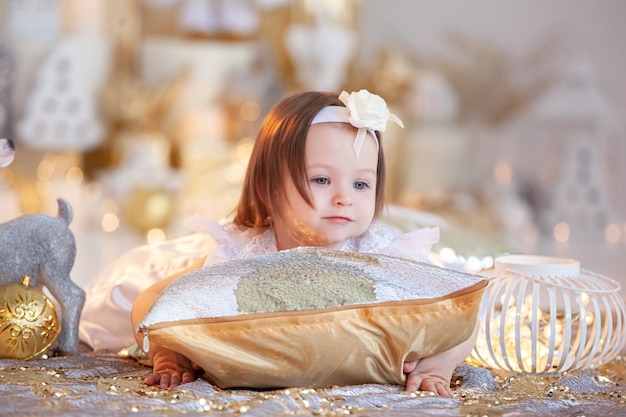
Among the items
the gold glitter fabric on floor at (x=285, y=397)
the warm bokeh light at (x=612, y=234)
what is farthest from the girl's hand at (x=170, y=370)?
the warm bokeh light at (x=612, y=234)

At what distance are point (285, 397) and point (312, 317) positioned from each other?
105 millimetres

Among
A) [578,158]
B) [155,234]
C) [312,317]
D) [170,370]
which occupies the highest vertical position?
[578,158]

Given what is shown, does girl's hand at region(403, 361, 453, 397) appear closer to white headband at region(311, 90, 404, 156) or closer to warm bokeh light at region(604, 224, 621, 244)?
white headband at region(311, 90, 404, 156)

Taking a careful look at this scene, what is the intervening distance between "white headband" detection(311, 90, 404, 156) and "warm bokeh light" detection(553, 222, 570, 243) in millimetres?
2536

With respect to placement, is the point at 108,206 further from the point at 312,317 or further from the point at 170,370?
the point at 312,317

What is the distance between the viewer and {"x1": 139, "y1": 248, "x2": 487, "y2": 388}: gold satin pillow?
45.3 inches

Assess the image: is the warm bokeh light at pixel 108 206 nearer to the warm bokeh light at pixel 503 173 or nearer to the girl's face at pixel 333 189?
the warm bokeh light at pixel 503 173

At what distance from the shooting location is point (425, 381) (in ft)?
4.06

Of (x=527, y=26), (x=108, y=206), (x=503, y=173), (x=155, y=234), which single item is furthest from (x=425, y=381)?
(x=527, y=26)

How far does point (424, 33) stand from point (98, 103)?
4.91 ft

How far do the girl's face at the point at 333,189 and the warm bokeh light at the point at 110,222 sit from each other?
7.84ft

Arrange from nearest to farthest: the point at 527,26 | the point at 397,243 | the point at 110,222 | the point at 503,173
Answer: the point at 397,243 < the point at 110,222 < the point at 503,173 < the point at 527,26

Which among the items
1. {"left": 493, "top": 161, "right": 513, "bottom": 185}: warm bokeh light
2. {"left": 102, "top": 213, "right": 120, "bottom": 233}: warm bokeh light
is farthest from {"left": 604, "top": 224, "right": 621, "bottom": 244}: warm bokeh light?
{"left": 102, "top": 213, "right": 120, "bottom": 233}: warm bokeh light

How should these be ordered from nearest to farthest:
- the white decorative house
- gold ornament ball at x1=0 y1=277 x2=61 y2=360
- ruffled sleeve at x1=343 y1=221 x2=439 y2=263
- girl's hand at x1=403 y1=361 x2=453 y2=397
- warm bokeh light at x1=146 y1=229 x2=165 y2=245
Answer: girl's hand at x1=403 y1=361 x2=453 y2=397
gold ornament ball at x1=0 y1=277 x2=61 y2=360
ruffled sleeve at x1=343 y1=221 x2=439 y2=263
warm bokeh light at x1=146 y1=229 x2=165 y2=245
the white decorative house
